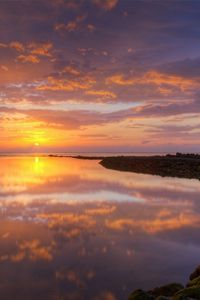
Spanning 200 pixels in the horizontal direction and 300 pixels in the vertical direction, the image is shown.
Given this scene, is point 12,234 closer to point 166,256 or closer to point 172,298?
point 166,256

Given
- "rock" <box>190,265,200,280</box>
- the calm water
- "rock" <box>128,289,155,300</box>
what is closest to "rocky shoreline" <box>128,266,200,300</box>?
"rock" <box>128,289,155,300</box>

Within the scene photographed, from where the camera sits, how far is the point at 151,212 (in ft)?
47.5

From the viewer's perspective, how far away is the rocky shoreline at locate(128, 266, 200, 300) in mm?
5966

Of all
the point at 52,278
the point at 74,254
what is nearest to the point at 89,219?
the point at 74,254

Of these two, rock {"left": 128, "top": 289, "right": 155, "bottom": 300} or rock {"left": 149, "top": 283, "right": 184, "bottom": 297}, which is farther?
rock {"left": 149, "top": 283, "right": 184, "bottom": 297}

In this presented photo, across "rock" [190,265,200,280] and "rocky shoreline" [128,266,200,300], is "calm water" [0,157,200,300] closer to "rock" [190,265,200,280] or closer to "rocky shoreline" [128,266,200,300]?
"rock" [190,265,200,280]

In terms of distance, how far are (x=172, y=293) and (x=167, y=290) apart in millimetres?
118

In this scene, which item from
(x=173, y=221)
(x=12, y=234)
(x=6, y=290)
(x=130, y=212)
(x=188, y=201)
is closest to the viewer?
(x=6, y=290)

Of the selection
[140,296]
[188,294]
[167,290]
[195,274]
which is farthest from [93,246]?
[188,294]

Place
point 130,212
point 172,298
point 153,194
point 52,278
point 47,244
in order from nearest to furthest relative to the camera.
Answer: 1. point 172,298
2. point 52,278
3. point 47,244
4. point 130,212
5. point 153,194

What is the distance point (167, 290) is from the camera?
6.59 metres

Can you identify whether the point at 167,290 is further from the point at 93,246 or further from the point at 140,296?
the point at 93,246

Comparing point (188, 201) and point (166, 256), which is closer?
point (166, 256)

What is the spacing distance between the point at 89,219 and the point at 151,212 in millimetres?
2931
